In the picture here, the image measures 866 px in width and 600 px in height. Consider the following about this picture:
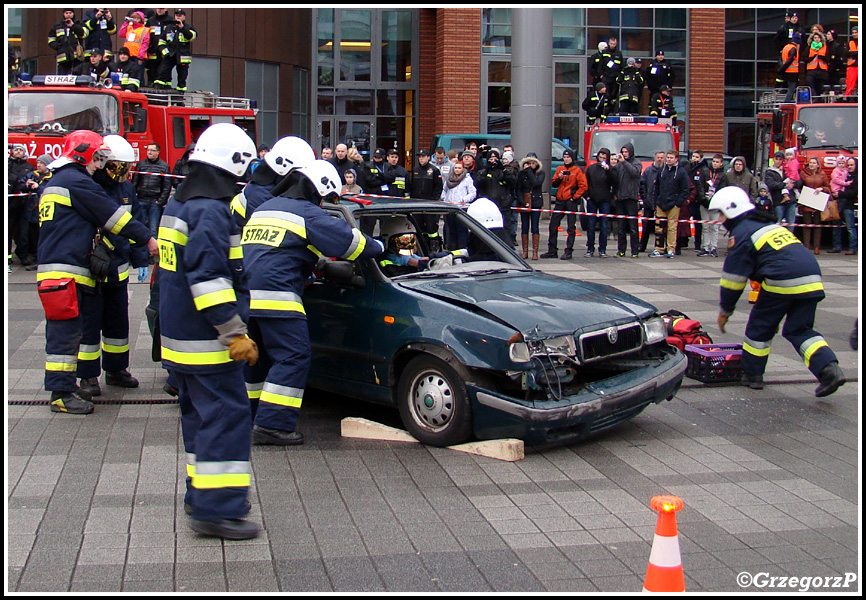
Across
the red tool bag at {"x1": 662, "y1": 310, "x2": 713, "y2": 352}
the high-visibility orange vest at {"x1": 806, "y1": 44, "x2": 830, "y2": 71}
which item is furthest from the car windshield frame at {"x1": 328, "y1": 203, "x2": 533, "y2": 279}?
the high-visibility orange vest at {"x1": 806, "y1": 44, "x2": 830, "y2": 71}

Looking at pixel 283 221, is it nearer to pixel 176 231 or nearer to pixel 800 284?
pixel 176 231

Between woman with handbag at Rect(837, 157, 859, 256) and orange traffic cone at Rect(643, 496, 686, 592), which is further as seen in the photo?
woman with handbag at Rect(837, 157, 859, 256)

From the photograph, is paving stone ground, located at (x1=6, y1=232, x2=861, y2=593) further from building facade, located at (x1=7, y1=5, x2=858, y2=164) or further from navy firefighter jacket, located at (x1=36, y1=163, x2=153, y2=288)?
building facade, located at (x1=7, y1=5, x2=858, y2=164)

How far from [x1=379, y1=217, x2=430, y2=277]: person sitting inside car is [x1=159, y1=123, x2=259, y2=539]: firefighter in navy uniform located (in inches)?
94.5

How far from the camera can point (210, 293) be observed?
15.1 ft

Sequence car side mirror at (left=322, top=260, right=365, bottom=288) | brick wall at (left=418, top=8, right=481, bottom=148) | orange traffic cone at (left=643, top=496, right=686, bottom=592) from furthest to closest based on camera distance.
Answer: brick wall at (left=418, top=8, right=481, bottom=148), car side mirror at (left=322, top=260, right=365, bottom=288), orange traffic cone at (left=643, top=496, right=686, bottom=592)

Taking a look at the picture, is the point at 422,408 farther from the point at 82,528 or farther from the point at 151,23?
the point at 151,23

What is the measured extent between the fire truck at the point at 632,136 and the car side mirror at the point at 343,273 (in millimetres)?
14978

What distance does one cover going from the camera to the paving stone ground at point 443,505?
14.1 feet

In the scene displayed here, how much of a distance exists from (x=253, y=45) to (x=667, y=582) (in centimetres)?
2910

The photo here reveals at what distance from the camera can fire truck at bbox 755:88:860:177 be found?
18.4 meters

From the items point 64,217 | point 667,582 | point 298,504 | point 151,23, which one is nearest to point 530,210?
point 151,23

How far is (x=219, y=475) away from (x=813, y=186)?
15.5m

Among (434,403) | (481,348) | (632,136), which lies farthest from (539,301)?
(632,136)
